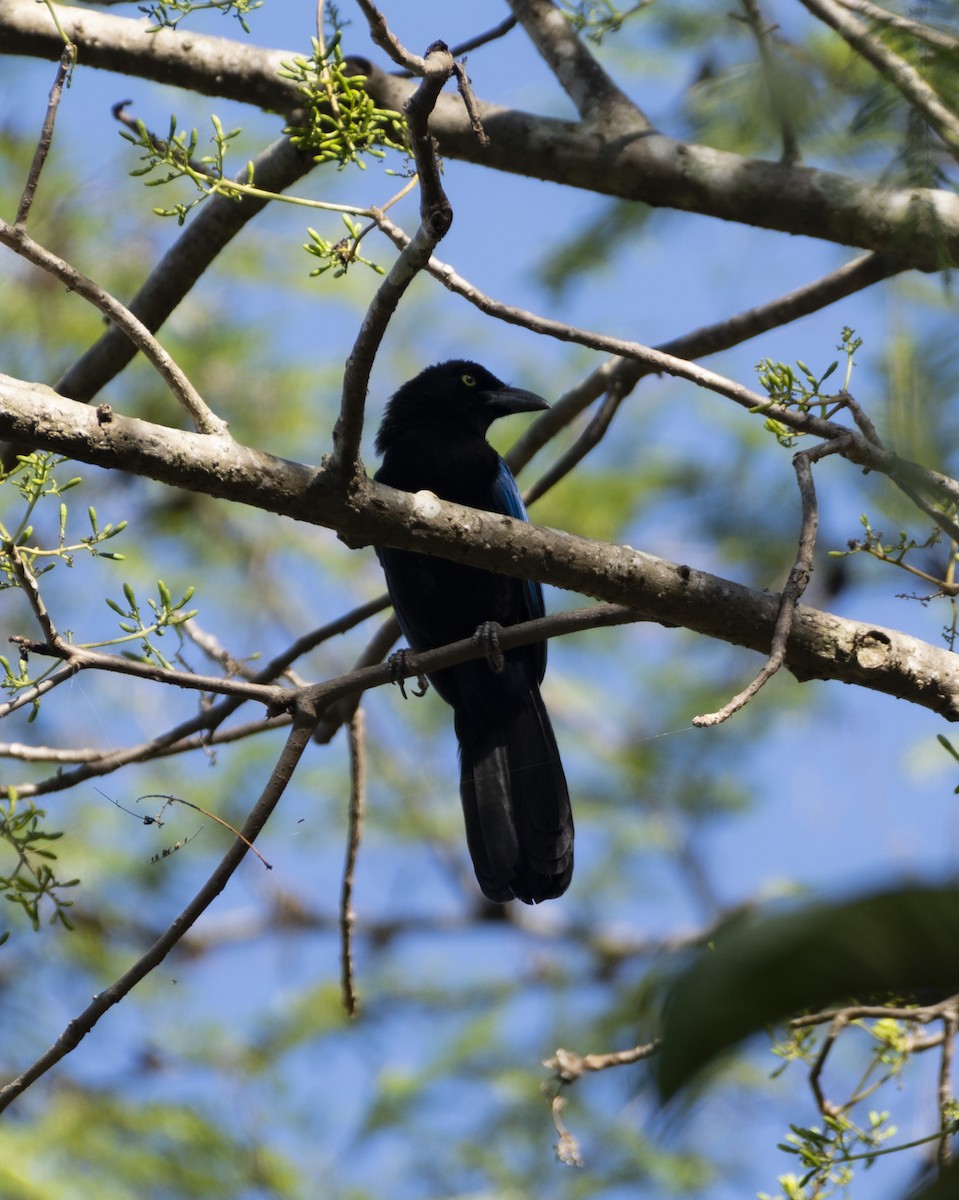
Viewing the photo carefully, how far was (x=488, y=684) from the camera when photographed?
491 centimetres

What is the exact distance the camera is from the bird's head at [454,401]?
5.36 meters

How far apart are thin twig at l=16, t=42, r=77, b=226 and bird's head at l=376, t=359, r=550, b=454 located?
251cm

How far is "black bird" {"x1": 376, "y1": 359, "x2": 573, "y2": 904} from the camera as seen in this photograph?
14.7 feet

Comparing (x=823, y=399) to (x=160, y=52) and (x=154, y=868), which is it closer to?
(x=160, y=52)

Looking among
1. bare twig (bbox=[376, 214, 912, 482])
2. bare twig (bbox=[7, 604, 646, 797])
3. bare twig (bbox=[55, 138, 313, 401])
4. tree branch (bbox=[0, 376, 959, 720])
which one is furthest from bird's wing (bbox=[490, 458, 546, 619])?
tree branch (bbox=[0, 376, 959, 720])

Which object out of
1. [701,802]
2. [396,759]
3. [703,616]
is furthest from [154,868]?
[703,616]

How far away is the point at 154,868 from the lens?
677cm

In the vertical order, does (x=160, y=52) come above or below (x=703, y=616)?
above

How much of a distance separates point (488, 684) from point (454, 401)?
1.27 metres

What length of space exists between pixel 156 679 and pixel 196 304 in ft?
15.7

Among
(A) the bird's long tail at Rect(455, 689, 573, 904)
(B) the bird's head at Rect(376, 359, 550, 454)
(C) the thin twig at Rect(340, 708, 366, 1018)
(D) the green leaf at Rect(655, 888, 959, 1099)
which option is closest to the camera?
(D) the green leaf at Rect(655, 888, 959, 1099)

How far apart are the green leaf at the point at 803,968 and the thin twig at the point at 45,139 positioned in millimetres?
2407

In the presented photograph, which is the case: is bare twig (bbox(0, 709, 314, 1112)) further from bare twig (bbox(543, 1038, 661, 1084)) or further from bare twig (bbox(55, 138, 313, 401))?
bare twig (bbox(55, 138, 313, 401))

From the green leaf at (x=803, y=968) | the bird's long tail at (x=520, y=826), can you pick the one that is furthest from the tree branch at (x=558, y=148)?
the green leaf at (x=803, y=968)
